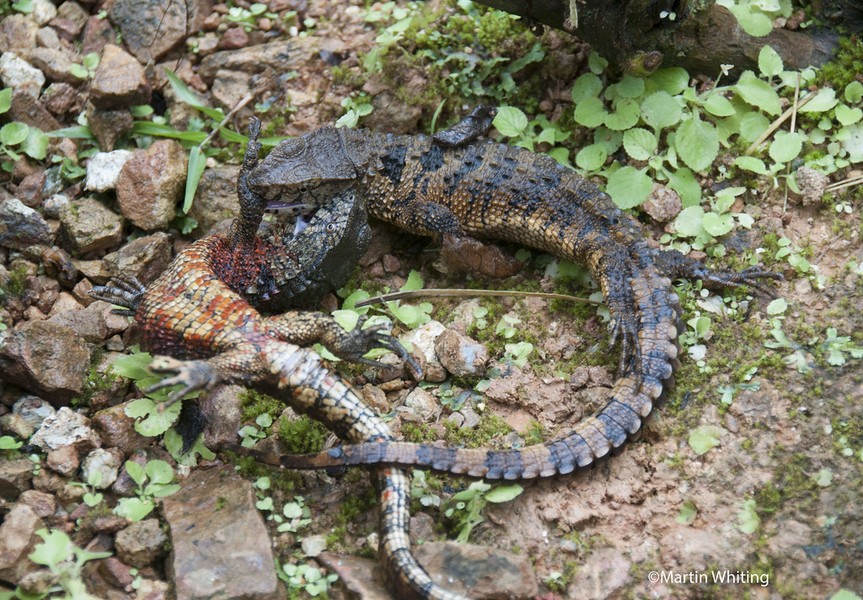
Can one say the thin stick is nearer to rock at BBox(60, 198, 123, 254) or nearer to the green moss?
the green moss

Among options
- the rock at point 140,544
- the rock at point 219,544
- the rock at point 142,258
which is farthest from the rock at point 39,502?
the rock at point 142,258

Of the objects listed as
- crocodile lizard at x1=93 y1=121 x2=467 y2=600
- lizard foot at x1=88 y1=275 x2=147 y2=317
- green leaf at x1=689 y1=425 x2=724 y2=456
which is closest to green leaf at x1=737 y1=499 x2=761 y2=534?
green leaf at x1=689 y1=425 x2=724 y2=456

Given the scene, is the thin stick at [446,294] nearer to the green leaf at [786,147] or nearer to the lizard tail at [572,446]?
the lizard tail at [572,446]

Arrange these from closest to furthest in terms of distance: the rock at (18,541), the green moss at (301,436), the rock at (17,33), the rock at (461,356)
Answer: the rock at (18,541)
the green moss at (301,436)
the rock at (461,356)
the rock at (17,33)

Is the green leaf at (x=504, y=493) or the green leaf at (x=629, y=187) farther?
the green leaf at (x=629, y=187)

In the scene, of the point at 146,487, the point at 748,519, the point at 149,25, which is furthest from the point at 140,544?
the point at 149,25
